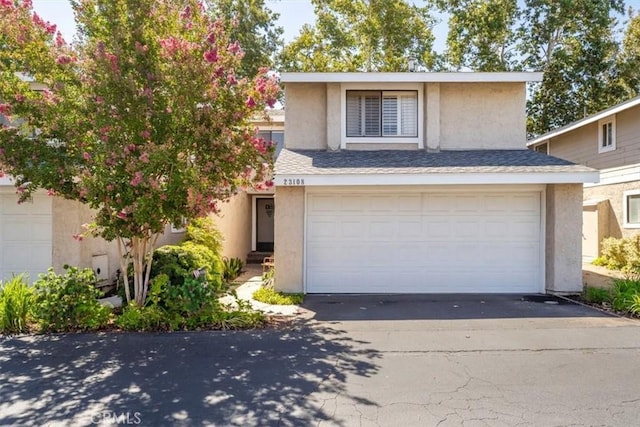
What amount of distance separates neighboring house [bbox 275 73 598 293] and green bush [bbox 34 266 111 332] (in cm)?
400

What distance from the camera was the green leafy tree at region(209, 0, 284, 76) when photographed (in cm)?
2631

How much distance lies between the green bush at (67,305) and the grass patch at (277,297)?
3175 millimetres

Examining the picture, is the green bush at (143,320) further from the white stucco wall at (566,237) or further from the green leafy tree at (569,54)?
the green leafy tree at (569,54)

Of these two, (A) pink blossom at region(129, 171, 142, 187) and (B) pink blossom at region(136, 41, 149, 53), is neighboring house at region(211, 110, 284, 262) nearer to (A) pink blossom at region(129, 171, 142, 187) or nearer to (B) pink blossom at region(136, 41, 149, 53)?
(A) pink blossom at region(129, 171, 142, 187)

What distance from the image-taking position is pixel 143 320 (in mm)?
7199

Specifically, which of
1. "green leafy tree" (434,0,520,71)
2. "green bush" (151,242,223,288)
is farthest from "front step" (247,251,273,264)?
"green leafy tree" (434,0,520,71)

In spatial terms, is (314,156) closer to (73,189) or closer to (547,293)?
(73,189)

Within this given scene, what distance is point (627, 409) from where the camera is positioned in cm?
437

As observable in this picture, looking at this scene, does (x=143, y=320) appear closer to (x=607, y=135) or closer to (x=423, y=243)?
(x=423, y=243)

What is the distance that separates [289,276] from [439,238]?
3.73 m

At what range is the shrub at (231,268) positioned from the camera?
41.8ft

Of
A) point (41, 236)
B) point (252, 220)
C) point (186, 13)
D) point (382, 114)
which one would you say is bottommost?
point (41, 236)

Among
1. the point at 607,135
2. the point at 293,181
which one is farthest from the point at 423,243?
the point at 607,135

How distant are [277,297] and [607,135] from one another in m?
14.5
